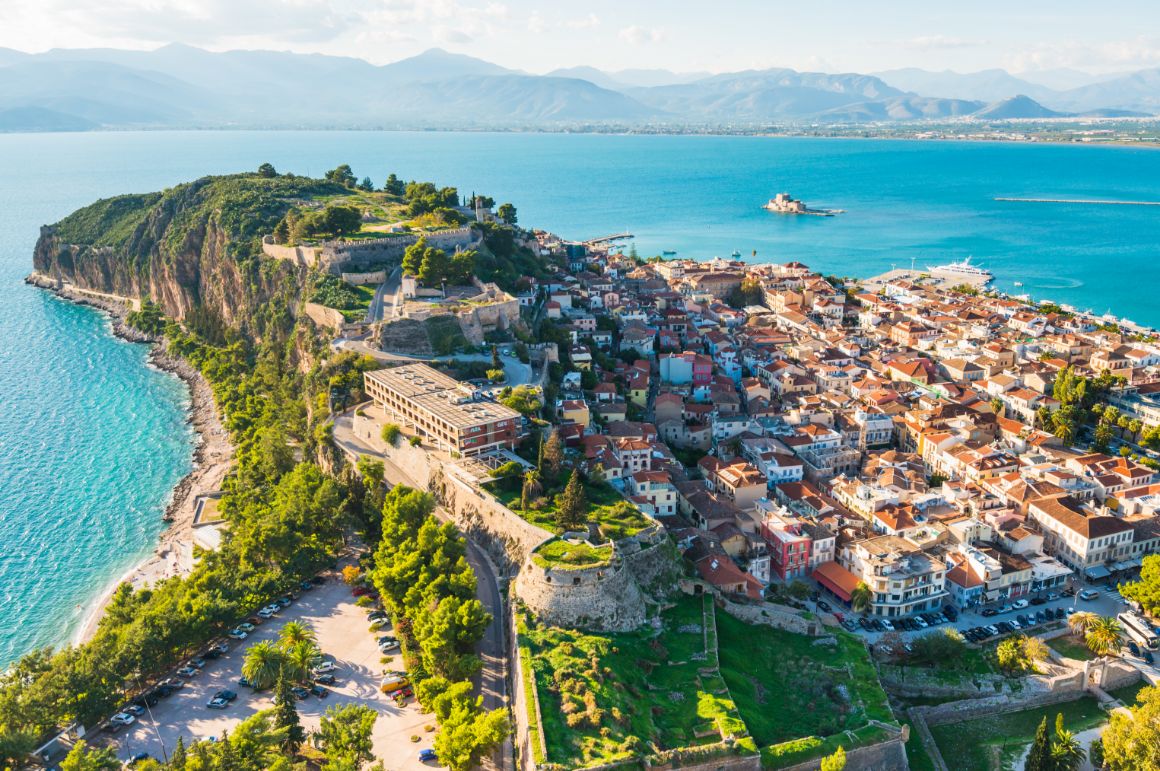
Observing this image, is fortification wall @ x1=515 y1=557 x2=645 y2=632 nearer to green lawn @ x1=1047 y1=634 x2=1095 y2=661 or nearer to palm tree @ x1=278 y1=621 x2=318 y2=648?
palm tree @ x1=278 y1=621 x2=318 y2=648

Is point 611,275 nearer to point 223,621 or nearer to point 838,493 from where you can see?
point 838,493

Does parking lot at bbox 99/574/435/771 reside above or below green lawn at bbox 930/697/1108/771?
above

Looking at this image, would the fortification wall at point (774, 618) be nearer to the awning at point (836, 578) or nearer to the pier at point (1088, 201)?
the awning at point (836, 578)

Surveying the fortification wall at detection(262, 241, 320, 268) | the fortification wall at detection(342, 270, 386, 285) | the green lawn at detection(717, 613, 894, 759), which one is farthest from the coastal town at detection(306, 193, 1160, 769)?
the fortification wall at detection(262, 241, 320, 268)

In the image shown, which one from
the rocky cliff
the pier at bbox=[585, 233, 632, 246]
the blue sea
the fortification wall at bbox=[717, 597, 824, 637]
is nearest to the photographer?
the fortification wall at bbox=[717, 597, 824, 637]

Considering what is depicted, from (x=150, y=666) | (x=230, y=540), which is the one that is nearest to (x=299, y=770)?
(x=150, y=666)

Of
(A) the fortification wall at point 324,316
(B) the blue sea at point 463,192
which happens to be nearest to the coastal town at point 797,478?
(A) the fortification wall at point 324,316

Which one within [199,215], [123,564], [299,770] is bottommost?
[123,564]
